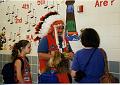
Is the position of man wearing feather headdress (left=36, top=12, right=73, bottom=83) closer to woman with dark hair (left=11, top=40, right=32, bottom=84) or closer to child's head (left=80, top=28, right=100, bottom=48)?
woman with dark hair (left=11, top=40, right=32, bottom=84)

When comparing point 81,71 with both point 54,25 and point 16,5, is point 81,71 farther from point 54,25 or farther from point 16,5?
point 16,5

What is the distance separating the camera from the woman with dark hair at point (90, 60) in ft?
7.71

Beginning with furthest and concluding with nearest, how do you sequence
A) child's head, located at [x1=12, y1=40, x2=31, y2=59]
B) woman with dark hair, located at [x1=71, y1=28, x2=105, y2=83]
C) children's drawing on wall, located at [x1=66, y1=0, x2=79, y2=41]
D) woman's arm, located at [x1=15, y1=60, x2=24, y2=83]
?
children's drawing on wall, located at [x1=66, y1=0, x2=79, y2=41] < child's head, located at [x1=12, y1=40, x2=31, y2=59] < woman's arm, located at [x1=15, y1=60, x2=24, y2=83] < woman with dark hair, located at [x1=71, y1=28, x2=105, y2=83]

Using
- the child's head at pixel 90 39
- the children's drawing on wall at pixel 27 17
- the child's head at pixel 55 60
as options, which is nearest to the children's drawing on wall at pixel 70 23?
the children's drawing on wall at pixel 27 17

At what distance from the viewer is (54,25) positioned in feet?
10.1


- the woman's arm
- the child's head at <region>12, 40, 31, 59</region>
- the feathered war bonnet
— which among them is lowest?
the woman's arm

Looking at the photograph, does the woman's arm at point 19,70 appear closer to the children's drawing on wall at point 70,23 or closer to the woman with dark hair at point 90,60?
the woman with dark hair at point 90,60

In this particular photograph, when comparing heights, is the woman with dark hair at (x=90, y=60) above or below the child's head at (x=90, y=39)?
below

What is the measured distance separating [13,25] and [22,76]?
106 cm

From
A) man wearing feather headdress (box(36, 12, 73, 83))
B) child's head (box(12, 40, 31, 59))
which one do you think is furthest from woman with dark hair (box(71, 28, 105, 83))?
child's head (box(12, 40, 31, 59))

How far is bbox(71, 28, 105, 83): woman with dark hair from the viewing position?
2350 millimetres

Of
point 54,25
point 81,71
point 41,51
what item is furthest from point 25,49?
point 81,71

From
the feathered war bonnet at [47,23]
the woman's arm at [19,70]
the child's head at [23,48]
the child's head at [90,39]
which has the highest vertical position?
the feathered war bonnet at [47,23]

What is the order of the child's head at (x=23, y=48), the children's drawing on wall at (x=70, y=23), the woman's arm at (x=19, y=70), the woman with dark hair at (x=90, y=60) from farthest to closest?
the children's drawing on wall at (x=70, y=23)
the child's head at (x=23, y=48)
the woman's arm at (x=19, y=70)
the woman with dark hair at (x=90, y=60)
